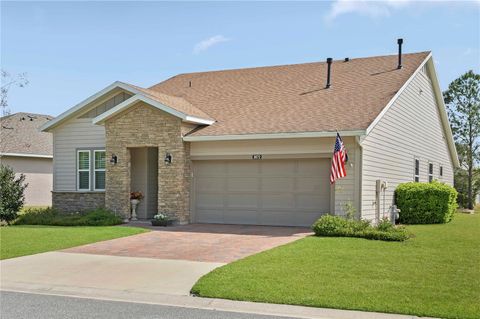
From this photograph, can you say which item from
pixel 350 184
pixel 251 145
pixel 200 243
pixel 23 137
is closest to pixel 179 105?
pixel 251 145

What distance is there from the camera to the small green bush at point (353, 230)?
46.4 feet

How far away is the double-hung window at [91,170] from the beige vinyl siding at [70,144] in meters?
0.21

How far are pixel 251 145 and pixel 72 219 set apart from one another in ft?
22.1

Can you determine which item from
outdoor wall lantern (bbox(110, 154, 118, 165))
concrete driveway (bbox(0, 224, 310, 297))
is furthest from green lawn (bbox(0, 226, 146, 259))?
outdoor wall lantern (bbox(110, 154, 118, 165))

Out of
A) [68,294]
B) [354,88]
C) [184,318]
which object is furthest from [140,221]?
[184,318]

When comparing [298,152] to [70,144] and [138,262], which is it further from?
[70,144]

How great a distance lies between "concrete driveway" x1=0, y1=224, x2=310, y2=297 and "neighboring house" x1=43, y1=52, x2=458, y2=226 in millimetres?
2376

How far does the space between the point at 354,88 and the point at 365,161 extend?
413 cm

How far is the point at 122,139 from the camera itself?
19.4m

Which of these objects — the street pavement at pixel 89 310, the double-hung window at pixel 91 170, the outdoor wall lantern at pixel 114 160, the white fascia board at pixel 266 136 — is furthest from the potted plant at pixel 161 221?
the street pavement at pixel 89 310

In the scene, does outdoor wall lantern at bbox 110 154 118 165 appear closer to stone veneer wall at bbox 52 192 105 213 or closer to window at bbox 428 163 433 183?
stone veneer wall at bbox 52 192 105 213

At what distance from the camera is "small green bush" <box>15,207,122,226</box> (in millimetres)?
18344

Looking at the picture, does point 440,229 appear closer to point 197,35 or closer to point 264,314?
point 197,35

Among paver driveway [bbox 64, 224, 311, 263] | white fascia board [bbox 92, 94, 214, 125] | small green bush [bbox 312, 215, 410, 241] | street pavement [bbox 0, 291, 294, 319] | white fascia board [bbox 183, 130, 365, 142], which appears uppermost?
white fascia board [bbox 92, 94, 214, 125]
